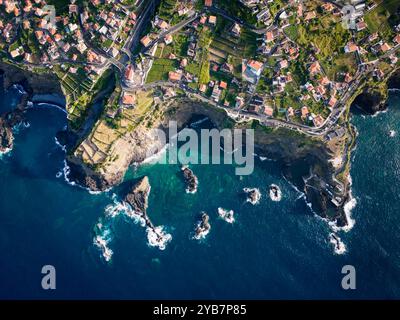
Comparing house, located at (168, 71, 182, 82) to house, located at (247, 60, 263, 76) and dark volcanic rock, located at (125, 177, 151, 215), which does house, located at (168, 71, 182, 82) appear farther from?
dark volcanic rock, located at (125, 177, 151, 215)

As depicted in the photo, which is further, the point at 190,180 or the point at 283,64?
the point at 190,180

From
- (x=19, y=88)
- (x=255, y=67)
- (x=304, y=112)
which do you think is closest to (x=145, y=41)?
(x=255, y=67)

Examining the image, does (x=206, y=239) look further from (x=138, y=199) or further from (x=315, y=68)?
(x=315, y=68)

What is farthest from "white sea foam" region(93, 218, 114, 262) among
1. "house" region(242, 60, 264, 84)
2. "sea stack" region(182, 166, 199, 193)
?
"house" region(242, 60, 264, 84)

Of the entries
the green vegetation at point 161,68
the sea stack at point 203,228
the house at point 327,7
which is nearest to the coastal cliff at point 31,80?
the green vegetation at point 161,68
